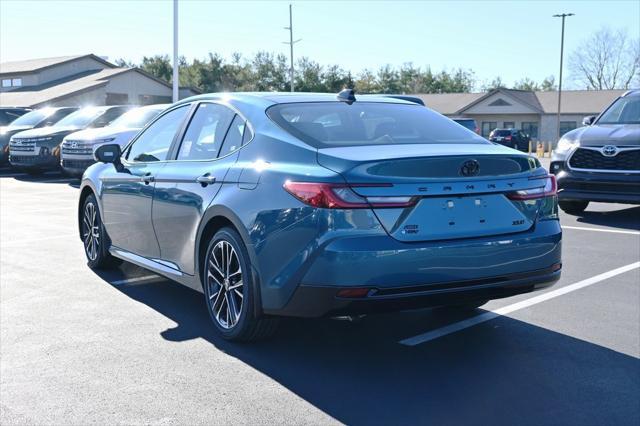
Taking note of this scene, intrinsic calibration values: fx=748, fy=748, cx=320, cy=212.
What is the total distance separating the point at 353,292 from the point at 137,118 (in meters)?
12.8

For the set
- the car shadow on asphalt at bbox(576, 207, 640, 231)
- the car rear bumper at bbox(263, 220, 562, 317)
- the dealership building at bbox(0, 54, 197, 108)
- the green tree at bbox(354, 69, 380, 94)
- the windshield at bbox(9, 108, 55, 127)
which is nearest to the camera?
the car rear bumper at bbox(263, 220, 562, 317)

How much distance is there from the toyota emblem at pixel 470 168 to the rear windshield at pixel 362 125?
1.74ft

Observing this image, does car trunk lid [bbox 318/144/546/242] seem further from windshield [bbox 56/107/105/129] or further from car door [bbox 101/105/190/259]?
windshield [bbox 56/107/105/129]

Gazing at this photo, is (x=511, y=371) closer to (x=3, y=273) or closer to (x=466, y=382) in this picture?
(x=466, y=382)

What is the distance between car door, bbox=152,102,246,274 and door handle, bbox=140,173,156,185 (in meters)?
0.10

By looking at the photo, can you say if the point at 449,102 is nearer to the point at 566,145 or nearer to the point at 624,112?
the point at 624,112

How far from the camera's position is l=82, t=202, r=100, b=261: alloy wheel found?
23.4 feet

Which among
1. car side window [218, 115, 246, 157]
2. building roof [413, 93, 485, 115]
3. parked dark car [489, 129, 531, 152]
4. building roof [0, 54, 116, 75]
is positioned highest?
building roof [0, 54, 116, 75]

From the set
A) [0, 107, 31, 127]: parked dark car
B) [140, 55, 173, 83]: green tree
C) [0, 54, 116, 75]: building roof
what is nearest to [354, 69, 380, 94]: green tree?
[140, 55, 173, 83]: green tree

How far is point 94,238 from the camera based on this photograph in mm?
7180

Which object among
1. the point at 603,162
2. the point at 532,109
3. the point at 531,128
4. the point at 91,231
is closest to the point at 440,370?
the point at 91,231

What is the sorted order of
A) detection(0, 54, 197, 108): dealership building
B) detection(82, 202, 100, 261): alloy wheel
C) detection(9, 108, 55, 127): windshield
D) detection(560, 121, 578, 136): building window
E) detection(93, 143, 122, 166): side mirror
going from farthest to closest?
detection(560, 121, 578, 136): building window, detection(0, 54, 197, 108): dealership building, detection(9, 108, 55, 127): windshield, detection(82, 202, 100, 261): alloy wheel, detection(93, 143, 122, 166): side mirror

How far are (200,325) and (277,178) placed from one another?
153 cm

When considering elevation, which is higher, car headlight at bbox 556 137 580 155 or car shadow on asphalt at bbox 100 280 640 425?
car headlight at bbox 556 137 580 155
